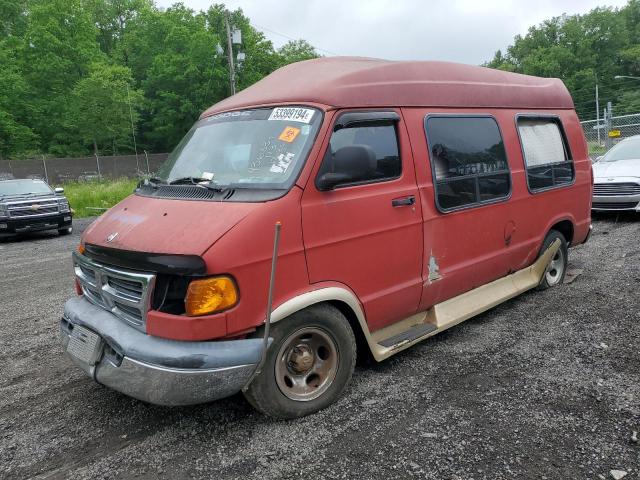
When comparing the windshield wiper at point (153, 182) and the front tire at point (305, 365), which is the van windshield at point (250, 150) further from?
the front tire at point (305, 365)

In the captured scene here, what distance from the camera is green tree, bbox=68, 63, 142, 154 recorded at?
3731 centimetres

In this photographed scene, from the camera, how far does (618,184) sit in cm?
949

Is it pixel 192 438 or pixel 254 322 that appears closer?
pixel 254 322

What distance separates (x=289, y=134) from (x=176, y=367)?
168cm

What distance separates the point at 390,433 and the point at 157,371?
145 cm

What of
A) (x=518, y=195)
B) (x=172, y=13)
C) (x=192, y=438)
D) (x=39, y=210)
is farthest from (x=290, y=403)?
(x=172, y=13)

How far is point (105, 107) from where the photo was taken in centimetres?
3825

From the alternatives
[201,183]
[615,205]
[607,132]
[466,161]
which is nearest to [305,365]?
[201,183]

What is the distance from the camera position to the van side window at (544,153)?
5086 millimetres

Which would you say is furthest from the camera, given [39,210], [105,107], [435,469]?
[105,107]

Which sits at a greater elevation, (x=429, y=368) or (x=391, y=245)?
(x=391, y=245)

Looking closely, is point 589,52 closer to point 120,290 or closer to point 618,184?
point 618,184

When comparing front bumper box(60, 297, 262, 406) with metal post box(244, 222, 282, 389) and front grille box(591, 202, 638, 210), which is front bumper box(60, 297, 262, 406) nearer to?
metal post box(244, 222, 282, 389)

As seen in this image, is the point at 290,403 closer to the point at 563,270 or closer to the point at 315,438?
the point at 315,438
